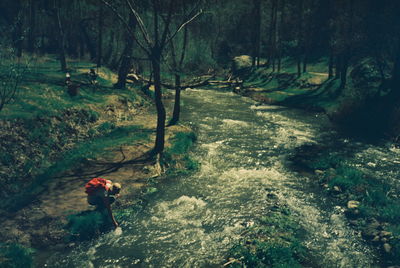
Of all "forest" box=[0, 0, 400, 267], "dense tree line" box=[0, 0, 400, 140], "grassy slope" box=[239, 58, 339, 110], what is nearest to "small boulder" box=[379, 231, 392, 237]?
"forest" box=[0, 0, 400, 267]

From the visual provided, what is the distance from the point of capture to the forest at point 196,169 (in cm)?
1119

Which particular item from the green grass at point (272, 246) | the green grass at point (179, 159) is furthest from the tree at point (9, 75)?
the green grass at point (272, 246)

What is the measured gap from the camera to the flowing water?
10.7m

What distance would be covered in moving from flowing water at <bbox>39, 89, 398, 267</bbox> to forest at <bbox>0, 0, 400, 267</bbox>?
0.07 m

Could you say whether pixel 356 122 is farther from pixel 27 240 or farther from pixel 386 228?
pixel 27 240

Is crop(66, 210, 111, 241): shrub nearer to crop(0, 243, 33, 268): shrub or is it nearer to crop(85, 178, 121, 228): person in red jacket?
crop(85, 178, 121, 228): person in red jacket

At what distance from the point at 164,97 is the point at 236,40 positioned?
143 feet

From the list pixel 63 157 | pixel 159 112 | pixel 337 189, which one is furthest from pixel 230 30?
pixel 337 189

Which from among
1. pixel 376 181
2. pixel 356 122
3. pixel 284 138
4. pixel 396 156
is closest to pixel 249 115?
pixel 284 138

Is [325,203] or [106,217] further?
[325,203]

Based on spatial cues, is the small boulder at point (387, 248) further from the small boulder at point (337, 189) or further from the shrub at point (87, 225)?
the shrub at point (87, 225)

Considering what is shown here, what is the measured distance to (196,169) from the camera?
1786 centimetres

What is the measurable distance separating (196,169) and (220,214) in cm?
477

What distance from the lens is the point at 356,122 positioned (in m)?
26.7
